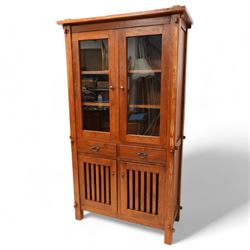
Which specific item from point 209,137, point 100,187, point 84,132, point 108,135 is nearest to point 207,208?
point 209,137

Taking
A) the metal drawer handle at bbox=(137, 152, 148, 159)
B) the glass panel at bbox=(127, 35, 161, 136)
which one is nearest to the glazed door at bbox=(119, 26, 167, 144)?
the glass panel at bbox=(127, 35, 161, 136)

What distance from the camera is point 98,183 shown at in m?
2.16

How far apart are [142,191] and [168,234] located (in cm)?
42

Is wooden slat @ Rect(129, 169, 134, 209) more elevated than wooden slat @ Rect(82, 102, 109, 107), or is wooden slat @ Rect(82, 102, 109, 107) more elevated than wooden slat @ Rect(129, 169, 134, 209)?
wooden slat @ Rect(82, 102, 109, 107)

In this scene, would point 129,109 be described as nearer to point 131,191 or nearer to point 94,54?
point 94,54

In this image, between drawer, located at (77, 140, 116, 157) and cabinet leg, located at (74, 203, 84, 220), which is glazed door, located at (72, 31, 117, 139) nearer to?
drawer, located at (77, 140, 116, 157)

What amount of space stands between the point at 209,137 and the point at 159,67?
1297mm

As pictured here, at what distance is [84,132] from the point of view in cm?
208

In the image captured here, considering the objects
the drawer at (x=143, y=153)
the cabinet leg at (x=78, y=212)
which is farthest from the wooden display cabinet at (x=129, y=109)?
the cabinet leg at (x=78, y=212)

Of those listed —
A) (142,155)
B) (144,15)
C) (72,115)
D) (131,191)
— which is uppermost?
(144,15)

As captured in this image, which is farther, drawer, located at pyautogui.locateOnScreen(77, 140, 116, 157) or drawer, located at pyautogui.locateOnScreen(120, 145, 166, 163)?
drawer, located at pyautogui.locateOnScreen(77, 140, 116, 157)

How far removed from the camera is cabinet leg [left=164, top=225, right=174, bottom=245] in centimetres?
193

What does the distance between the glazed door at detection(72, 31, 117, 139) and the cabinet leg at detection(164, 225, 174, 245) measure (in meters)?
0.90

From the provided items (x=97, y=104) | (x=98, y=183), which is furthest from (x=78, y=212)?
(x=97, y=104)
